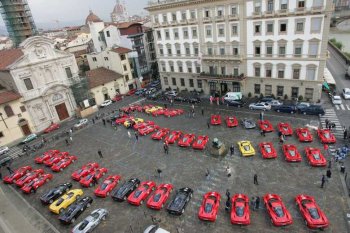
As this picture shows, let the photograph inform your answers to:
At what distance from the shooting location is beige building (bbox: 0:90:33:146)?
45.4 m

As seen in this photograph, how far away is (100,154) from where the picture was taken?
37344mm

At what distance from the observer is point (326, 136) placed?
33.5 meters

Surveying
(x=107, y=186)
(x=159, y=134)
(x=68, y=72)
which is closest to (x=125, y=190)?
(x=107, y=186)

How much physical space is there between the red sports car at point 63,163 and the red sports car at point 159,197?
17.2 meters

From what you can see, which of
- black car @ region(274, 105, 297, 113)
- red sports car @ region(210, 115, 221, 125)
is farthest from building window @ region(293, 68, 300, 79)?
red sports car @ region(210, 115, 221, 125)

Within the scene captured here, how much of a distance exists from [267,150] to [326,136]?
9060 mm

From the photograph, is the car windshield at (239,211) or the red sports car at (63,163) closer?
the car windshield at (239,211)

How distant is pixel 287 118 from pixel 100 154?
32041 mm

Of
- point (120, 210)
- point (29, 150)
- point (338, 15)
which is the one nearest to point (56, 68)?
point (29, 150)

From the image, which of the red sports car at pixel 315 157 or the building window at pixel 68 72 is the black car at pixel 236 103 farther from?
the building window at pixel 68 72

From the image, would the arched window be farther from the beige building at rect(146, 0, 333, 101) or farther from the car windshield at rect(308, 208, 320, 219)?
the car windshield at rect(308, 208, 320, 219)

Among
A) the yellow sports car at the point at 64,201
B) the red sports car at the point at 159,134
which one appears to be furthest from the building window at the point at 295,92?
the yellow sports car at the point at 64,201

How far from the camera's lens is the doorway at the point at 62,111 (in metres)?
54.3

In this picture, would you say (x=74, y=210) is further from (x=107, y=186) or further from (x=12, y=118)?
(x=12, y=118)
